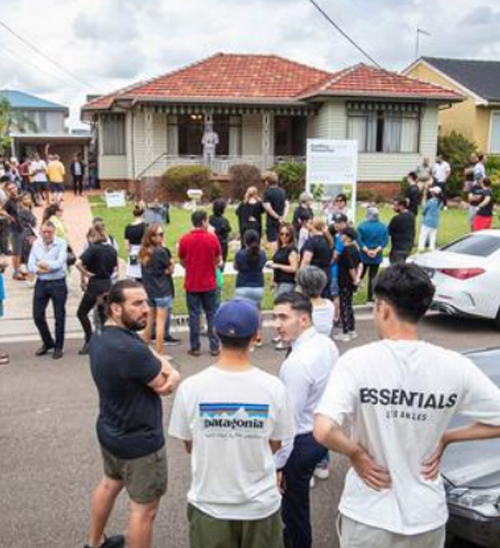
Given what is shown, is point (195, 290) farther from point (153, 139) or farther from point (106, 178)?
point (106, 178)

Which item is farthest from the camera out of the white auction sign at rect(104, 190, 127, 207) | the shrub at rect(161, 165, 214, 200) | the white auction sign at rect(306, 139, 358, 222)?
the shrub at rect(161, 165, 214, 200)

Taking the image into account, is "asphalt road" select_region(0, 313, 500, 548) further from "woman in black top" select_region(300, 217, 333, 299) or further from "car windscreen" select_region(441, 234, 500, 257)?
"car windscreen" select_region(441, 234, 500, 257)

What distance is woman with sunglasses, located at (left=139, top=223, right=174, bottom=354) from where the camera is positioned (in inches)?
316

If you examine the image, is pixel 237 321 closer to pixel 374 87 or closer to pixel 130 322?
pixel 130 322

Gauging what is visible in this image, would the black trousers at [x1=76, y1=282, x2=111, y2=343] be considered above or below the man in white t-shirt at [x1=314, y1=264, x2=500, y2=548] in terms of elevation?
below

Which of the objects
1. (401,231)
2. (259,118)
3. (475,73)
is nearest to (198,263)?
(401,231)

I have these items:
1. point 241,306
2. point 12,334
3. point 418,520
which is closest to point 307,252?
point 12,334

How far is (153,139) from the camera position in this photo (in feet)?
87.7

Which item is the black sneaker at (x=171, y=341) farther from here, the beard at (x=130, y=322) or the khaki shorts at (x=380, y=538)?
the khaki shorts at (x=380, y=538)

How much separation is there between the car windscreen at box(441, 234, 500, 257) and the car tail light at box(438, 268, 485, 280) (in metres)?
0.40

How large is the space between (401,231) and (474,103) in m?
21.5

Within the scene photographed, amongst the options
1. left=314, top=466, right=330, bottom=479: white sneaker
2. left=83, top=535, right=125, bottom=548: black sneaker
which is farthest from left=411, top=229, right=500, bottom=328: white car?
left=83, top=535, right=125, bottom=548: black sneaker

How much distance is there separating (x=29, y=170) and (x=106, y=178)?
5.46 metres

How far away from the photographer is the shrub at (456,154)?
26.6m
